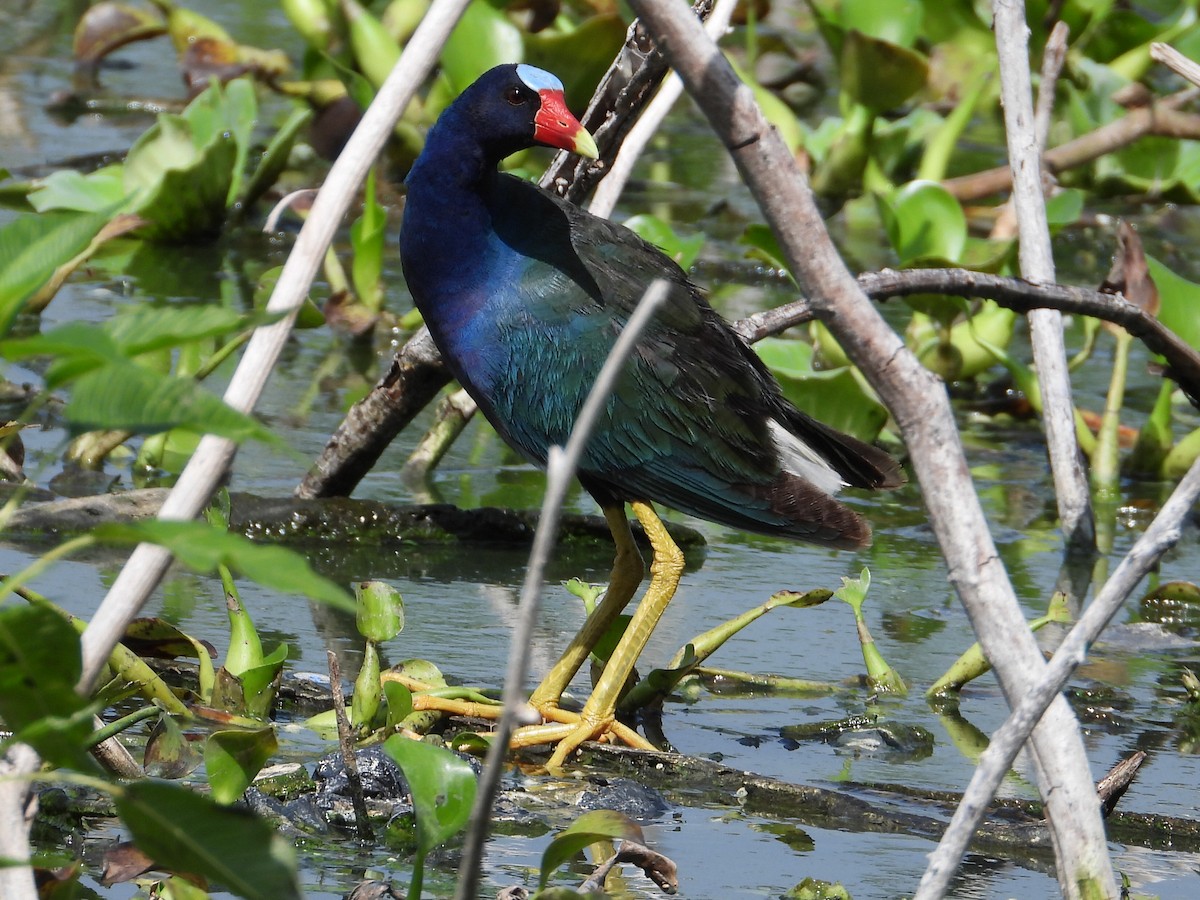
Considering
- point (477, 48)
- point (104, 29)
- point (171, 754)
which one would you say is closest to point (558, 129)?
point (171, 754)

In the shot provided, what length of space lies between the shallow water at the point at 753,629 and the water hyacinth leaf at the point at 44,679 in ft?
0.68

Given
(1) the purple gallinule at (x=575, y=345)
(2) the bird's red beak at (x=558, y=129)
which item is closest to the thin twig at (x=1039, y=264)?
(1) the purple gallinule at (x=575, y=345)

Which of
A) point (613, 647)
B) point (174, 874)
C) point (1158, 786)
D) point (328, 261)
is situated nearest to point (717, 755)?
point (613, 647)

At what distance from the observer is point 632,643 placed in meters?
2.81

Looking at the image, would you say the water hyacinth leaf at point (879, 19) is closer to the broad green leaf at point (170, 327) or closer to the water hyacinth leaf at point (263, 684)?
the water hyacinth leaf at point (263, 684)

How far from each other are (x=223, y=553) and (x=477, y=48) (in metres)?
4.36

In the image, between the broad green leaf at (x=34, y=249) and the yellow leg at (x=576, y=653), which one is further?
the yellow leg at (x=576, y=653)

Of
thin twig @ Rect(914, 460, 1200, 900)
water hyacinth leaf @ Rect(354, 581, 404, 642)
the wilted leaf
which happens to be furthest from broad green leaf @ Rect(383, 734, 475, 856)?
the wilted leaf

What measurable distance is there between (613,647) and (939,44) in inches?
201

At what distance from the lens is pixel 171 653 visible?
2691 mm

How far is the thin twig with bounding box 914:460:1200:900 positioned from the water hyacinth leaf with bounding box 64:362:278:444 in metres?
0.71

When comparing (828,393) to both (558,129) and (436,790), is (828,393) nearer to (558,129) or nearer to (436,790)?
(558,129)

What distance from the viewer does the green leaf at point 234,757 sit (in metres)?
1.88

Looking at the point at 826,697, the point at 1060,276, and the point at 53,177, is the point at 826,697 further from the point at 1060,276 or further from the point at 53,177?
the point at 1060,276
